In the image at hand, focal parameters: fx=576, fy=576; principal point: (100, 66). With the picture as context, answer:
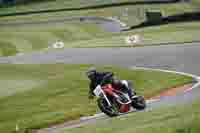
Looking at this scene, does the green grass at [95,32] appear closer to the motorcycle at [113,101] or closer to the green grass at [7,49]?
the green grass at [7,49]

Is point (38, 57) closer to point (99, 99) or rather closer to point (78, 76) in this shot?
point (78, 76)

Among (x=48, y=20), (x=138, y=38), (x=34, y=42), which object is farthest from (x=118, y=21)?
(x=138, y=38)

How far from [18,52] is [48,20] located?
2643 cm

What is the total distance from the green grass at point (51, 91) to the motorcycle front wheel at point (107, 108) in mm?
3935

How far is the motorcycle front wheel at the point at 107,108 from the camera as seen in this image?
1664 centimetres

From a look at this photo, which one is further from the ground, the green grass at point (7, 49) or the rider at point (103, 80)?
the rider at point (103, 80)

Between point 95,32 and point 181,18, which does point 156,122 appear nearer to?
point 181,18

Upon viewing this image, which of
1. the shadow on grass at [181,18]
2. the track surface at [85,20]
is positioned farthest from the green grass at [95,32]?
the shadow on grass at [181,18]

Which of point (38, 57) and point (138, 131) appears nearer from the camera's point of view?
point (138, 131)

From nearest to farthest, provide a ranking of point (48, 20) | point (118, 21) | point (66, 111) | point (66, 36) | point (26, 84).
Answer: point (66, 111) → point (26, 84) → point (66, 36) → point (118, 21) → point (48, 20)

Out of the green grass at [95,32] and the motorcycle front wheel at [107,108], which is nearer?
the motorcycle front wheel at [107,108]

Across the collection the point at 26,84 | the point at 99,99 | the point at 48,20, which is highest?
the point at 99,99

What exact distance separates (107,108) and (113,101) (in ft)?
0.89

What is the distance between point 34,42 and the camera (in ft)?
219
